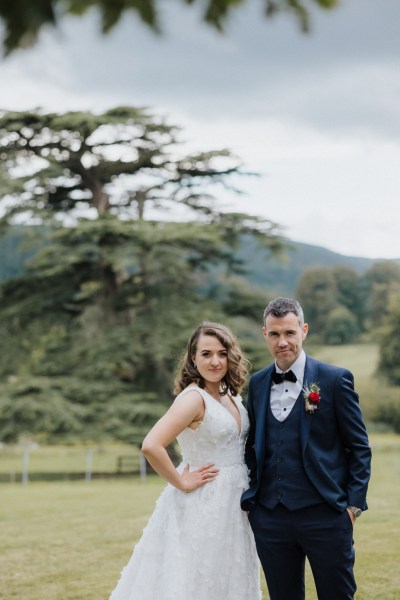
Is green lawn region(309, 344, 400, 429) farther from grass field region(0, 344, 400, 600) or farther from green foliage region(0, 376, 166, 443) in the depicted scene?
grass field region(0, 344, 400, 600)

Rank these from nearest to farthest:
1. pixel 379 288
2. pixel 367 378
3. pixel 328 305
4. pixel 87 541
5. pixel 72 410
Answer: pixel 87 541, pixel 72 410, pixel 367 378, pixel 328 305, pixel 379 288

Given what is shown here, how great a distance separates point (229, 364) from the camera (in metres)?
4.46

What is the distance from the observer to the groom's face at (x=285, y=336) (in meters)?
4.11

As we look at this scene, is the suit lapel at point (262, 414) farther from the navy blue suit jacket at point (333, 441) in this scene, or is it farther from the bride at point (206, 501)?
the bride at point (206, 501)

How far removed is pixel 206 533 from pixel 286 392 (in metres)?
0.90

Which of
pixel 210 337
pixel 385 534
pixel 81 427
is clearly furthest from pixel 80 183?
pixel 210 337

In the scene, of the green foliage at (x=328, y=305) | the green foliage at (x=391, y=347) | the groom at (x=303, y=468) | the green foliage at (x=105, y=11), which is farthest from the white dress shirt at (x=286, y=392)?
the green foliage at (x=328, y=305)

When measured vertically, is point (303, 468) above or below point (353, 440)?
below

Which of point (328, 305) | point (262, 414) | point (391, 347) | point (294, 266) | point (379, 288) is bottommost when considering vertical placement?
point (262, 414)

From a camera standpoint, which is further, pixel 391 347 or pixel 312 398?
pixel 391 347

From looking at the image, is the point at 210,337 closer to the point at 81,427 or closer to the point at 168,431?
the point at 168,431

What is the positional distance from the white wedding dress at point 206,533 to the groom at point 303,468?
240mm

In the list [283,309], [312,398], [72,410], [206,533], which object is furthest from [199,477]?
[72,410]

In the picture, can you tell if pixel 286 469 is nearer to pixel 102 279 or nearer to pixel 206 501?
pixel 206 501
